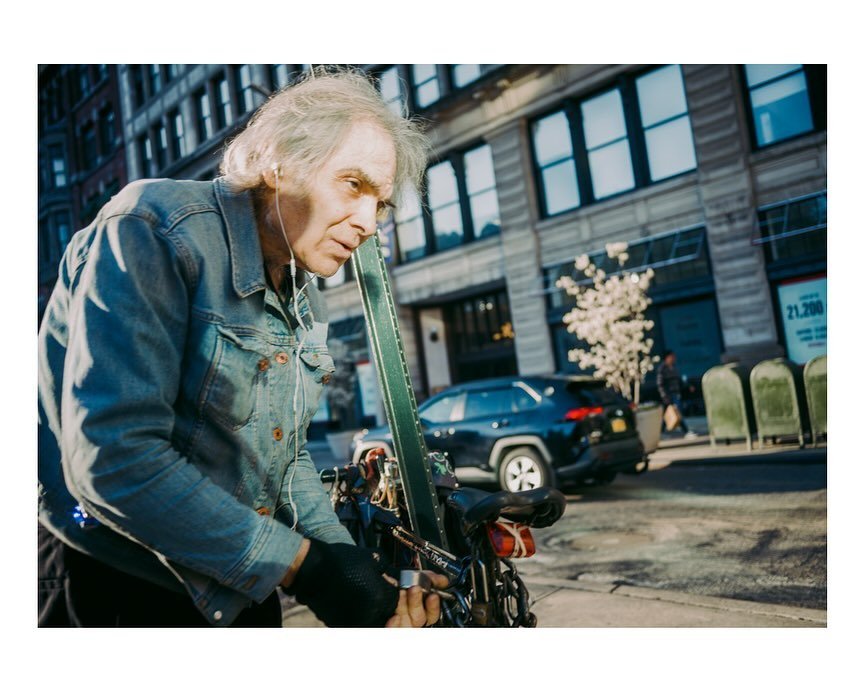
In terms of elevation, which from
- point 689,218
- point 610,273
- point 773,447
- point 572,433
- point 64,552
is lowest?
point 773,447

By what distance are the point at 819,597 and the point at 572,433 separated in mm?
3480

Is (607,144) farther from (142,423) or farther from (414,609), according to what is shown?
(142,423)

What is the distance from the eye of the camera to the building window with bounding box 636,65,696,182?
440 inches

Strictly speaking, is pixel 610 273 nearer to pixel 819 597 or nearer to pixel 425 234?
pixel 425 234

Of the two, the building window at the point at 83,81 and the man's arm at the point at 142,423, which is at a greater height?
the building window at the point at 83,81

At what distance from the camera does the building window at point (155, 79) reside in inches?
183

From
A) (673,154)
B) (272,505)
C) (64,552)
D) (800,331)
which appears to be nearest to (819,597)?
(272,505)

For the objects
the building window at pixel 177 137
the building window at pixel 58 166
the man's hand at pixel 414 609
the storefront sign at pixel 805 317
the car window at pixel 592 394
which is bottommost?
the car window at pixel 592 394

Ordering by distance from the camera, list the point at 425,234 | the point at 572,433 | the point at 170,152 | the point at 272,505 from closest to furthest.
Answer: the point at 272,505, the point at 170,152, the point at 572,433, the point at 425,234

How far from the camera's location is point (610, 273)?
37.0 ft

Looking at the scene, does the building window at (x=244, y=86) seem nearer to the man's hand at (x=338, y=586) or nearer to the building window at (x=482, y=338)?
the man's hand at (x=338, y=586)

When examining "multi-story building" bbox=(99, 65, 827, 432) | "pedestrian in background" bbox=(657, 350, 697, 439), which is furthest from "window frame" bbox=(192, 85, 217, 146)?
"pedestrian in background" bbox=(657, 350, 697, 439)

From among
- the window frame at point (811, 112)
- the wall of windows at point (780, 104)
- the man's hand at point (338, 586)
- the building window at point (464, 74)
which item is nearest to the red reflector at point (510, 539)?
the man's hand at point (338, 586)
